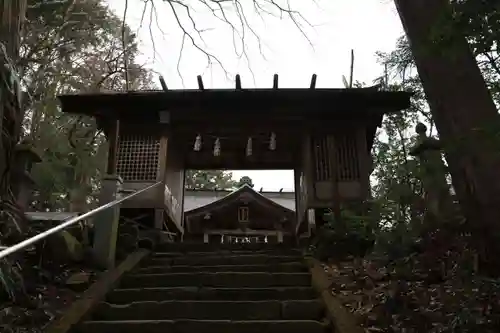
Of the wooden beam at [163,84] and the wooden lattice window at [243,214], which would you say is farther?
the wooden lattice window at [243,214]

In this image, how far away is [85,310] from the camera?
15.5ft

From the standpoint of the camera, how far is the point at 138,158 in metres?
10.0

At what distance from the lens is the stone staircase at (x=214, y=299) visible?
4.49 metres

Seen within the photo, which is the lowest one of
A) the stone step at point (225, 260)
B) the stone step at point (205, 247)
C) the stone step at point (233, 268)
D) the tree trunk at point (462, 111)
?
the stone step at point (233, 268)

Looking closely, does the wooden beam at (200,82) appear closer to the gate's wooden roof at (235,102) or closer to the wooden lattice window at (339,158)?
the gate's wooden roof at (235,102)

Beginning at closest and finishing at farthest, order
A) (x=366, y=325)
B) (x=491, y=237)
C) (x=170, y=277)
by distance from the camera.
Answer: (x=491, y=237) < (x=366, y=325) < (x=170, y=277)

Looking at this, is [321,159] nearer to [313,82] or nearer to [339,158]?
[339,158]

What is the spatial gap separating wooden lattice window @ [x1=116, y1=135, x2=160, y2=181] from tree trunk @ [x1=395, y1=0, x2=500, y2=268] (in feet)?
21.7

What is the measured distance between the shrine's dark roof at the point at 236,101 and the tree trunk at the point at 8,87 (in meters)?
4.92

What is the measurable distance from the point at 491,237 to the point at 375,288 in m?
2.17

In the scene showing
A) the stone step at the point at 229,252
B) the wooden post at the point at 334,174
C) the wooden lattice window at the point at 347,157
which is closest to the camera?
the stone step at the point at 229,252

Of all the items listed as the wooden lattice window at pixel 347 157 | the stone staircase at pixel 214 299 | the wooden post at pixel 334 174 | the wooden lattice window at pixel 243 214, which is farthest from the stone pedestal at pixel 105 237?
the wooden lattice window at pixel 243 214

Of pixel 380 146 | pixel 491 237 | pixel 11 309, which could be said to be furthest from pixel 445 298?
pixel 380 146

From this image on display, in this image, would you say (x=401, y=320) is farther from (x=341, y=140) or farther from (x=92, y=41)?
(x=92, y=41)
